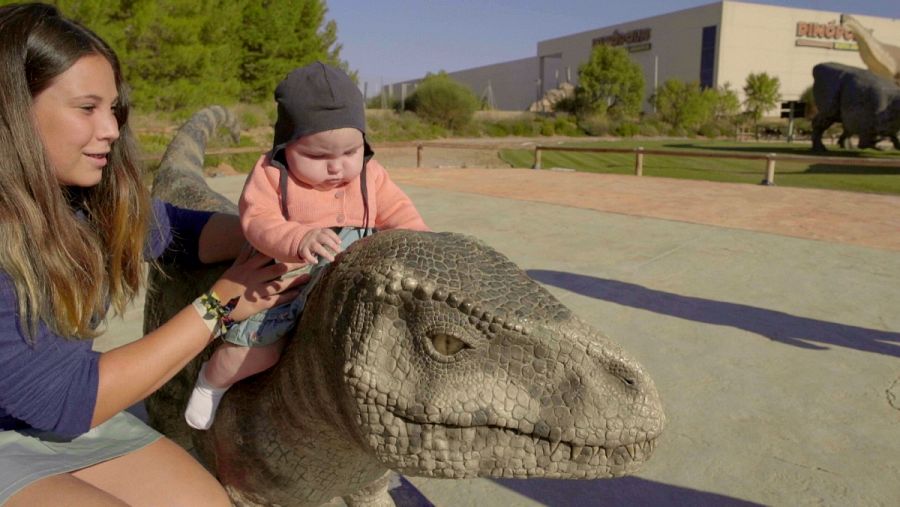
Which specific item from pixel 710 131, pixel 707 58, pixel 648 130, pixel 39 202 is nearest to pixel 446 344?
pixel 39 202

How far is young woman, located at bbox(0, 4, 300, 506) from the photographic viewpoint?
1258 mm

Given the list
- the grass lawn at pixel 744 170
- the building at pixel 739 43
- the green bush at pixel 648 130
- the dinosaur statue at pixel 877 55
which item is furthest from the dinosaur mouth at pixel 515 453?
the building at pixel 739 43

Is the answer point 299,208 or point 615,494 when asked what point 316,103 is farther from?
point 615,494

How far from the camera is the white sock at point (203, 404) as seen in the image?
147cm

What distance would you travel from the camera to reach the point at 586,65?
44719 mm

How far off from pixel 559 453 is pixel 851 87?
23.1m

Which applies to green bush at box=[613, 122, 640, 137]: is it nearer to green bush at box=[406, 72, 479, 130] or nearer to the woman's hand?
green bush at box=[406, 72, 479, 130]

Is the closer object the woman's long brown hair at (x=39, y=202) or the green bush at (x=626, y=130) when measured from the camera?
the woman's long brown hair at (x=39, y=202)

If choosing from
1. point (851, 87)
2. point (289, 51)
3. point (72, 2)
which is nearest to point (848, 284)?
point (72, 2)

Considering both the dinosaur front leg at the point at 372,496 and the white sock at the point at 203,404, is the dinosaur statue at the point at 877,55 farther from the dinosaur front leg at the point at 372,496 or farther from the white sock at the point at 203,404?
the white sock at the point at 203,404

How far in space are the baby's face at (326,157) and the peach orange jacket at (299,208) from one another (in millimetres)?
36

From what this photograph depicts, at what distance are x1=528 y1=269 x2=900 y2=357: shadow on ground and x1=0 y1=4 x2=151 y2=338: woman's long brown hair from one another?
165 inches

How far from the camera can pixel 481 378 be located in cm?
101

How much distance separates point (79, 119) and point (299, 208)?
46cm
